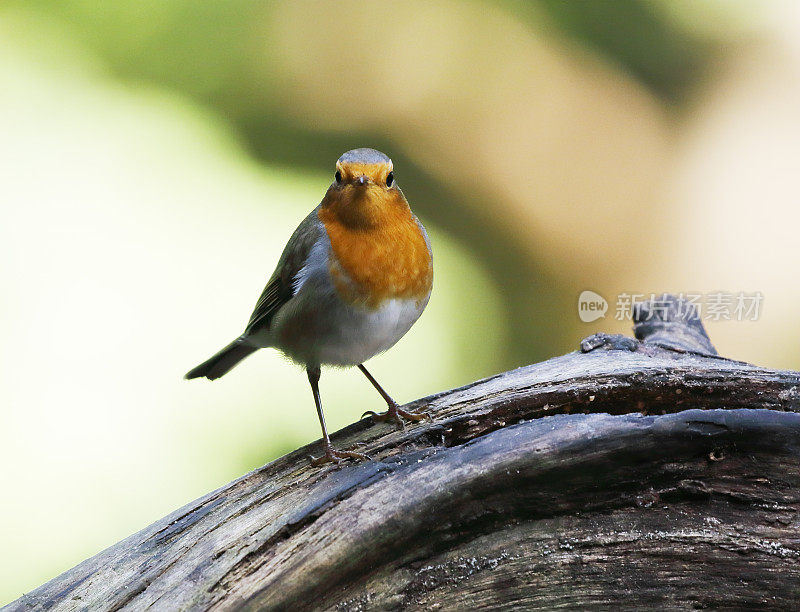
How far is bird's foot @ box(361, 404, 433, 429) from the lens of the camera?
212 centimetres

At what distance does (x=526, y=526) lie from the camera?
71.6 inches

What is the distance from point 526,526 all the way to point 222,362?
1.22 meters

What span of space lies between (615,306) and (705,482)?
219 cm

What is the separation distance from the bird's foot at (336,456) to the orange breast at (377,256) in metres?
0.37

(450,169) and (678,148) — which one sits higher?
(450,169)

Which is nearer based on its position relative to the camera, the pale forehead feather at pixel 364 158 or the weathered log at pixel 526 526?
the weathered log at pixel 526 526

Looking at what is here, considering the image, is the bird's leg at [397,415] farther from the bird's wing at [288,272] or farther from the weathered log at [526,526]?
the bird's wing at [288,272]

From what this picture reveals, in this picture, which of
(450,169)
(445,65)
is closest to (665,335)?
(450,169)

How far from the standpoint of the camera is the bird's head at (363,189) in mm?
2023

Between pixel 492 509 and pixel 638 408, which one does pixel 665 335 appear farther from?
pixel 492 509

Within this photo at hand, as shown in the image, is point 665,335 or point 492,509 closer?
point 492,509

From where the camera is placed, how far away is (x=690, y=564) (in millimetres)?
1775

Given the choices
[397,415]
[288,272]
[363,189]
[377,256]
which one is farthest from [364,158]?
[397,415]

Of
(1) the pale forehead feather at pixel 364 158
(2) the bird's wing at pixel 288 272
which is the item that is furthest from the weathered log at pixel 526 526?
(1) the pale forehead feather at pixel 364 158
